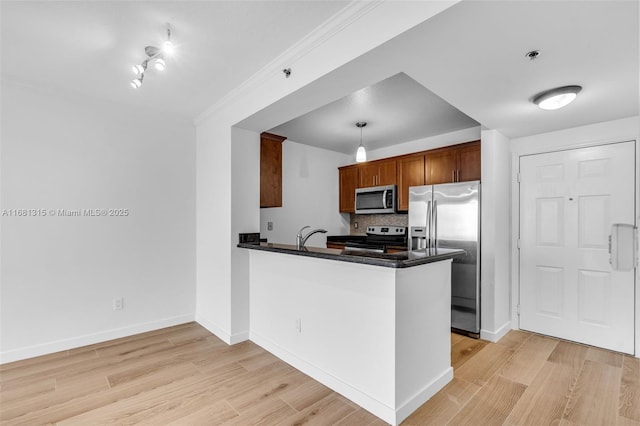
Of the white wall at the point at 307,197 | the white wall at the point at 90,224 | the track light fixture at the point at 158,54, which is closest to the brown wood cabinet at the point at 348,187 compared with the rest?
the white wall at the point at 307,197

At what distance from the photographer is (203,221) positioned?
360 cm

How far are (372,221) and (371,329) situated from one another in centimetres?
332

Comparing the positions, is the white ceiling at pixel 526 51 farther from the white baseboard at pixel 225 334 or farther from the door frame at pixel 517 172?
the white baseboard at pixel 225 334

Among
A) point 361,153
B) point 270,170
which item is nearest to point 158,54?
point 270,170

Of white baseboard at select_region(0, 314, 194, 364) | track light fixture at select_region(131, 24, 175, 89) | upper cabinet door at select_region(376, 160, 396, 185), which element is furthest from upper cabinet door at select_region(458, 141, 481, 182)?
white baseboard at select_region(0, 314, 194, 364)

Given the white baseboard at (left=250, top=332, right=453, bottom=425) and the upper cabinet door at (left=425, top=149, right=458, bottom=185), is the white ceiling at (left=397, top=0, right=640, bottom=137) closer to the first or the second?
the upper cabinet door at (left=425, top=149, right=458, bottom=185)

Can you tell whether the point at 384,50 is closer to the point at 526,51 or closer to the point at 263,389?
the point at 526,51

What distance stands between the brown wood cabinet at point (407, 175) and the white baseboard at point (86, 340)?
3215 millimetres

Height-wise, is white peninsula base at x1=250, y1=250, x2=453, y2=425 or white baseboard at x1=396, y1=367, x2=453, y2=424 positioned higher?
white peninsula base at x1=250, y1=250, x2=453, y2=425

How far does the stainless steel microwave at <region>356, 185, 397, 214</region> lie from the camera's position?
4410mm

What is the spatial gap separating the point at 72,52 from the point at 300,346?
2.88 metres

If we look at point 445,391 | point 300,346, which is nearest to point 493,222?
point 445,391

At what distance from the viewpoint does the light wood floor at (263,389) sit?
75.8 inches

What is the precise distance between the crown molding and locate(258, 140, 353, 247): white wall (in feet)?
5.82
